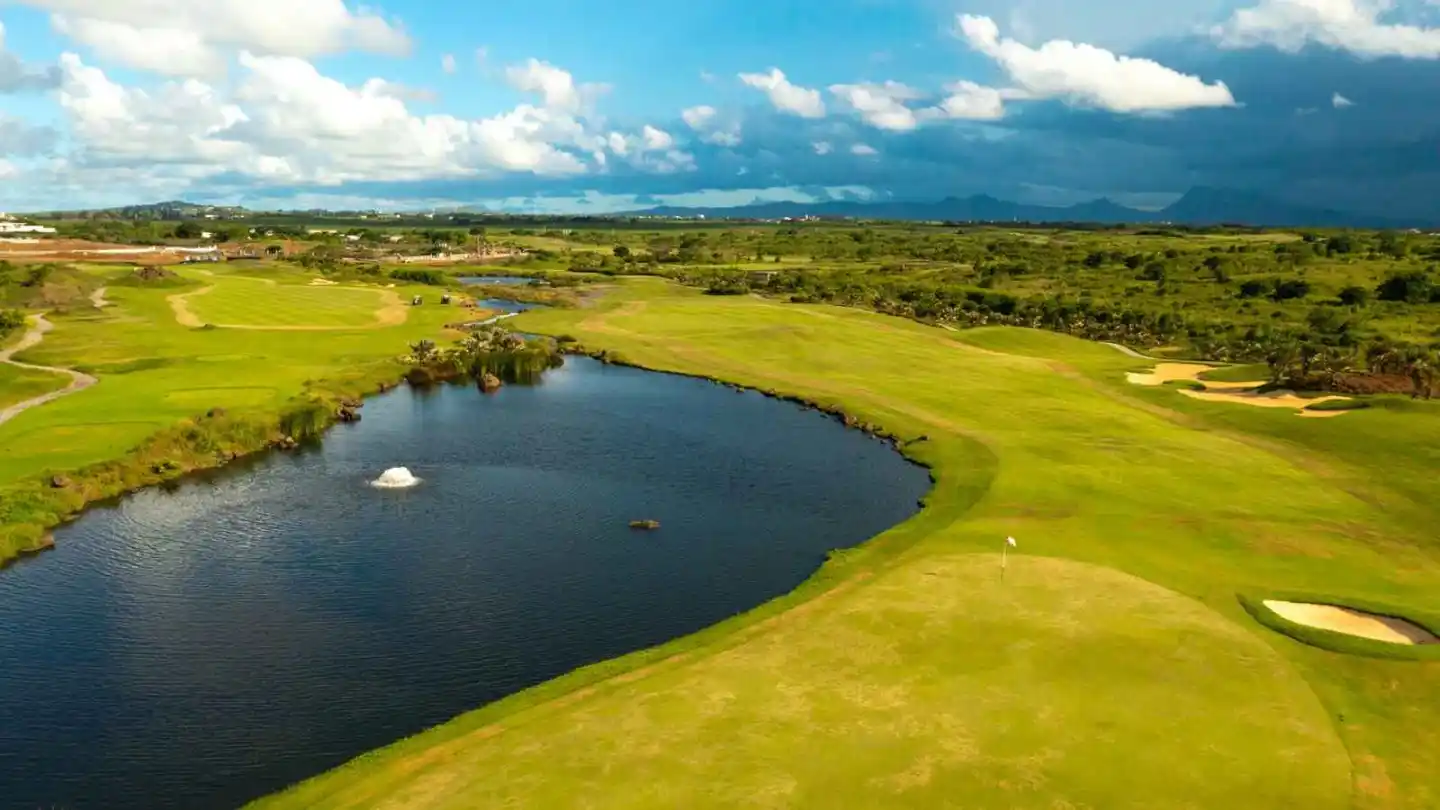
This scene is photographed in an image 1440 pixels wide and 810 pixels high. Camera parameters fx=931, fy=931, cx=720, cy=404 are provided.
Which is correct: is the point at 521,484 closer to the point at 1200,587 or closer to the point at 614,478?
the point at 614,478

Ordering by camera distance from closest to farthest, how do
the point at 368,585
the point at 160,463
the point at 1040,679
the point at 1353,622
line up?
the point at 1040,679, the point at 1353,622, the point at 368,585, the point at 160,463

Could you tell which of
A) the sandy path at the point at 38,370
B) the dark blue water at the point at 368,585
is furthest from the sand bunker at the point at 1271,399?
the sandy path at the point at 38,370

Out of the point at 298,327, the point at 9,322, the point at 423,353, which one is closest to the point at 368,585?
the point at 423,353

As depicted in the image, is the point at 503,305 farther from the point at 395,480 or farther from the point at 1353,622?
the point at 1353,622

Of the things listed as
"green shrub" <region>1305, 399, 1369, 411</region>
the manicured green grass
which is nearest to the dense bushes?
the manicured green grass

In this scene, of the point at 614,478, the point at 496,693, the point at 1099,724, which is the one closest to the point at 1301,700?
the point at 1099,724

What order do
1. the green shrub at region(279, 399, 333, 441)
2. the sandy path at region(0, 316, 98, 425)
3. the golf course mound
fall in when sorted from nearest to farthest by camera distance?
the golf course mound < the green shrub at region(279, 399, 333, 441) < the sandy path at region(0, 316, 98, 425)

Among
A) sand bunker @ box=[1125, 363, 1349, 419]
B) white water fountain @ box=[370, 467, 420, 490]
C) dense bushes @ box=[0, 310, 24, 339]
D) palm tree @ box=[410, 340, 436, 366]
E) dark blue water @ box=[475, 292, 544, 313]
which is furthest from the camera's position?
dark blue water @ box=[475, 292, 544, 313]

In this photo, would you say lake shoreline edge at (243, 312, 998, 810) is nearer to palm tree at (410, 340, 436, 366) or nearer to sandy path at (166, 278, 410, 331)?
palm tree at (410, 340, 436, 366)
